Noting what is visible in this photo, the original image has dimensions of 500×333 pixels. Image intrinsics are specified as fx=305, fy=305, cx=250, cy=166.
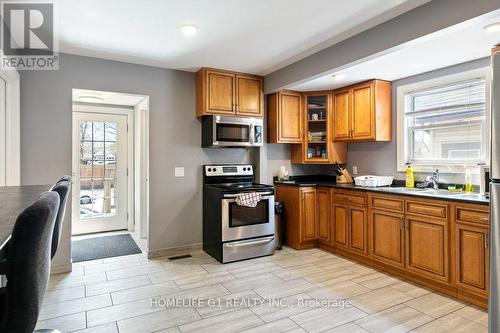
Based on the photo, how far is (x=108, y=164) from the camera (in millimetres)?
5020

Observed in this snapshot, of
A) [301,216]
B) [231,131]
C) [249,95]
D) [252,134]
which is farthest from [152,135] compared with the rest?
[301,216]

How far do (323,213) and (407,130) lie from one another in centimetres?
151

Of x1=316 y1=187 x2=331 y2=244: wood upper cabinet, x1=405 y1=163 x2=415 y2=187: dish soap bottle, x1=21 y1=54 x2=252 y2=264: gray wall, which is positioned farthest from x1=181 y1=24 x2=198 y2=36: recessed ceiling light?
x1=405 y1=163 x2=415 y2=187: dish soap bottle

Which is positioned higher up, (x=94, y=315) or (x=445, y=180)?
(x=445, y=180)

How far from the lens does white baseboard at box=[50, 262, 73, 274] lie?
3279mm

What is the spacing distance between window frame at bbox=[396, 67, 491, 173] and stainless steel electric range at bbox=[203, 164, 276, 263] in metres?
1.77

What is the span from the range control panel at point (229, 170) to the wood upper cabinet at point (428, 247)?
221 cm

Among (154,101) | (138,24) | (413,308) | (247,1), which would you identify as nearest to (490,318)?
(413,308)

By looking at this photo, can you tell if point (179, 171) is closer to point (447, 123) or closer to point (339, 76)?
point (339, 76)

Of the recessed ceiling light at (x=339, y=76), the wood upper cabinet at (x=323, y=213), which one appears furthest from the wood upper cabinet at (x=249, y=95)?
the wood upper cabinet at (x=323, y=213)

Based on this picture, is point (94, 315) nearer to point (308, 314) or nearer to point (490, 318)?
point (308, 314)

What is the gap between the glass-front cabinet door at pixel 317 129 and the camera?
4504 millimetres

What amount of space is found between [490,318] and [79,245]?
4566 mm

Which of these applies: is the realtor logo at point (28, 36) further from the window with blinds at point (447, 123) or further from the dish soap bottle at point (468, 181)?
the dish soap bottle at point (468, 181)
